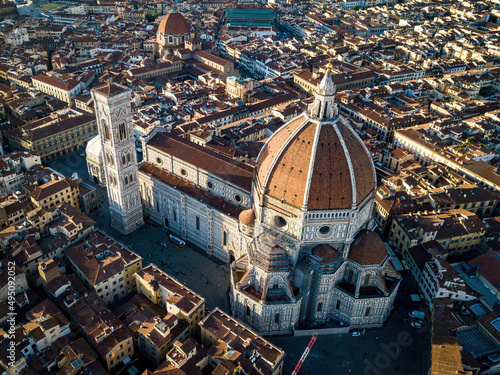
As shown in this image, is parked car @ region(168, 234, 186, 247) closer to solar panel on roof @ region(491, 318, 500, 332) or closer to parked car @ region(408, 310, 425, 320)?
parked car @ region(408, 310, 425, 320)

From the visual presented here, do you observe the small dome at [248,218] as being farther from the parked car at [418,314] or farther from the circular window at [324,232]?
the parked car at [418,314]

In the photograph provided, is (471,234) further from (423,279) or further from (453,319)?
(453,319)

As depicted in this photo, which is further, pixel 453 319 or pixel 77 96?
pixel 77 96

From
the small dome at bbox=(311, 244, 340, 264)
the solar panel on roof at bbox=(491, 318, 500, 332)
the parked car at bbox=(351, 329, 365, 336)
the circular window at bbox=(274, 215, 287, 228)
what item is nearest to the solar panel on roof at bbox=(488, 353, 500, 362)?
the solar panel on roof at bbox=(491, 318, 500, 332)

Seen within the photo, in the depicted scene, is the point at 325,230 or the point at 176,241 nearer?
the point at 325,230

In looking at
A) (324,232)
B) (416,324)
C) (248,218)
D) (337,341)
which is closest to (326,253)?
(324,232)

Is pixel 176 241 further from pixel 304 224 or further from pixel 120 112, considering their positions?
pixel 304 224

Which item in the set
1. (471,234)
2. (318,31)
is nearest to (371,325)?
(471,234)
